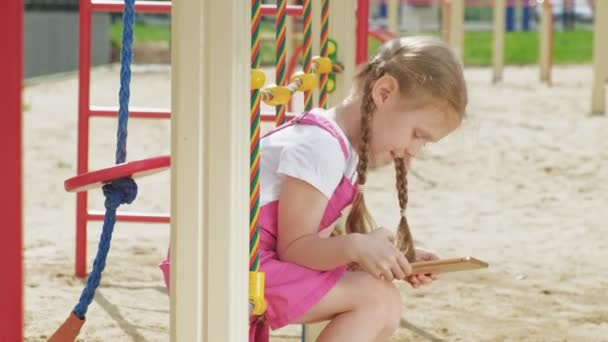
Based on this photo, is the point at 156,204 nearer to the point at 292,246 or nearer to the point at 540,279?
the point at 540,279

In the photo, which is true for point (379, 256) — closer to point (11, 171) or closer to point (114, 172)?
point (114, 172)

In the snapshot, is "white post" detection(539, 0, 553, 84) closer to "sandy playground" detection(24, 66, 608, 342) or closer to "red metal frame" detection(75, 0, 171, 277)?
"sandy playground" detection(24, 66, 608, 342)

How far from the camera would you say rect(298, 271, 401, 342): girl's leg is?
249 cm

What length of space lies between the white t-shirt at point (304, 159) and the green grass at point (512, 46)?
41.8 ft

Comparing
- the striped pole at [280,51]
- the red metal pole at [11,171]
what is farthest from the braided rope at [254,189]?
the red metal pole at [11,171]

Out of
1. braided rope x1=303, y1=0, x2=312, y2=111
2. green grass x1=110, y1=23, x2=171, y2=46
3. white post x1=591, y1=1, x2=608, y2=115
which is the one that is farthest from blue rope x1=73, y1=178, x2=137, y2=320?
green grass x1=110, y1=23, x2=171, y2=46

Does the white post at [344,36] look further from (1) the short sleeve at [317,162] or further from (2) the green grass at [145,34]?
(2) the green grass at [145,34]

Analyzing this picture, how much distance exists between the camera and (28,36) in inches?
528

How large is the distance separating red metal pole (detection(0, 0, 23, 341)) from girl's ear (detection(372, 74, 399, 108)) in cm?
135

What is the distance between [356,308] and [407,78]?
525 mm

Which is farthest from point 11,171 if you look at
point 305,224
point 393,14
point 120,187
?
point 393,14

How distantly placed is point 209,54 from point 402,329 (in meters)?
1.89

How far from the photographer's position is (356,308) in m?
2.51

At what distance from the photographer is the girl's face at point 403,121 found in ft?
8.16
